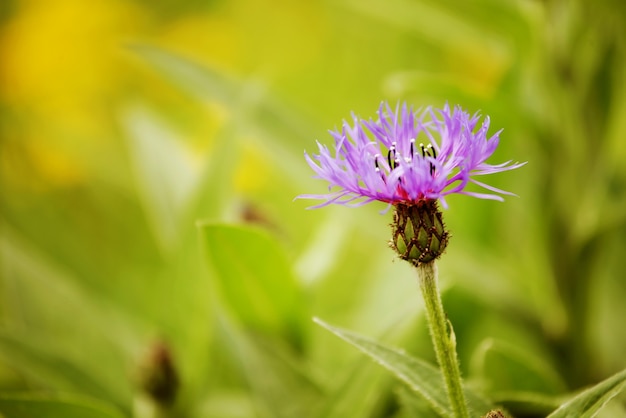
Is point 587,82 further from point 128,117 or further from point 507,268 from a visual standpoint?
point 128,117

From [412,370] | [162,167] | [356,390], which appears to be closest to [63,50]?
[162,167]

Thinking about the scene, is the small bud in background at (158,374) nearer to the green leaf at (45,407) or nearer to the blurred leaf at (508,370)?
the green leaf at (45,407)

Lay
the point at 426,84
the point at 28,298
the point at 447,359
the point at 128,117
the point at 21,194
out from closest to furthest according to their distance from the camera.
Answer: the point at 447,359 < the point at 426,84 < the point at 28,298 < the point at 128,117 < the point at 21,194

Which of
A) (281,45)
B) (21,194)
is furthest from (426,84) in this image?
(281,45)

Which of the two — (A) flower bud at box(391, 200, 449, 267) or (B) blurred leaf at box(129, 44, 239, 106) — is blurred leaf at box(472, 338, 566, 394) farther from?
(B) blurred leaf at box(129, 44, 239, 106)

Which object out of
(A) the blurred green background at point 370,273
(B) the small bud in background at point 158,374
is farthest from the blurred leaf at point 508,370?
(B) the small bud in background at point 158,374

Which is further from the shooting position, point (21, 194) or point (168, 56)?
point (21, 194)
